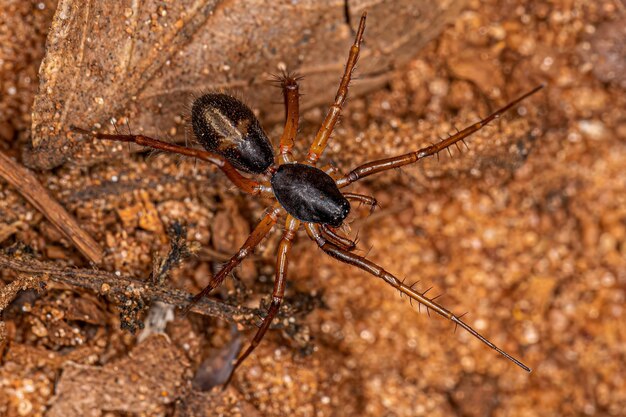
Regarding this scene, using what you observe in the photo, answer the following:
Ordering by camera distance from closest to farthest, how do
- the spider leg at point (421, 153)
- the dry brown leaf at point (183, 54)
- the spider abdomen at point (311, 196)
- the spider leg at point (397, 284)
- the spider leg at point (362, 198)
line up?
the dry brown leaf at point (183, 54) → the spider leg at point (397, 284) → the spider leg at point (421, 153) → the spider abdomen at point (311, 196) → the spider leg at point (362, 198)

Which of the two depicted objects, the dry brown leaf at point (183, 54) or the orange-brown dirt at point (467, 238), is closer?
the dry brown leaf at point (183, 54)

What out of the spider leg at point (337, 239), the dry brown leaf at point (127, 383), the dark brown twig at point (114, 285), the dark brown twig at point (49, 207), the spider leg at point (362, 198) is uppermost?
the spider leg at point (362, 198)

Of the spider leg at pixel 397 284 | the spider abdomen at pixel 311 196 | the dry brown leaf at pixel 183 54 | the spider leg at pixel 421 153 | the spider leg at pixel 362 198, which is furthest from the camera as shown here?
the spider leg at pixel 362 198

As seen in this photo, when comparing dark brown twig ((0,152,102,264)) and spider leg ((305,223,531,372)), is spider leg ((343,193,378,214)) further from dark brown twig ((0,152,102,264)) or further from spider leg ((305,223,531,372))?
dark brown twig ((0,152,102,264))

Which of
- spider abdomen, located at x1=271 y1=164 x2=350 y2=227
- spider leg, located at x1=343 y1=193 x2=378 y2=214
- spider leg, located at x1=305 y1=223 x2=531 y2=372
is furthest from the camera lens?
spider leg, located at x1=343 y1=193 x2=378 y2=214

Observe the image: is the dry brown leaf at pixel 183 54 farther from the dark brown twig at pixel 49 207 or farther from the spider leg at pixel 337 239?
the spider leg at pixel 337 239

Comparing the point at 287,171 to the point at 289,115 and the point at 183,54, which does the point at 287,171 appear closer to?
the point at 289,115

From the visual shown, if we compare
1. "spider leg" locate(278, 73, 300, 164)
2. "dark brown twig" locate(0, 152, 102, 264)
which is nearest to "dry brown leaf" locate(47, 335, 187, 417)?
"dark brown twig" locate(0, 152, 102, 264)

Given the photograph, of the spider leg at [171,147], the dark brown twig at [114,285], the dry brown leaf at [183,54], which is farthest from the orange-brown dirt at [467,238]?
the spider leg at [171,147]
